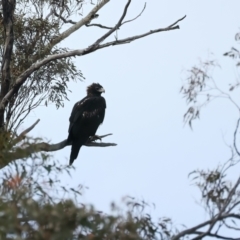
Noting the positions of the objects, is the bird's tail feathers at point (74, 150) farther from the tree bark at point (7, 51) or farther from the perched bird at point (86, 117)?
the tree bark at point (7, 51)

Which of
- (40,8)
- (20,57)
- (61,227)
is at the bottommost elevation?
(61,227)

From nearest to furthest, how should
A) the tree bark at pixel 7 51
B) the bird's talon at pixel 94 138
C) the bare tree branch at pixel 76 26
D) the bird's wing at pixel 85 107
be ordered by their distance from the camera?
1. the tree bark at pixel 7 51
2. the bird's talon at pixel 94 138
3. the bird's wing at pixel 85 107
4. the bare tree branch at pixel 76 26

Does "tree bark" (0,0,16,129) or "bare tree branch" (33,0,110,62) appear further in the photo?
"bare tree branch" (33,0,110,62)

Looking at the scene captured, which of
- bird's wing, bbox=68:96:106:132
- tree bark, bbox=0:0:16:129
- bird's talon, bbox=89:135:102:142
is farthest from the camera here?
bird's wing, bbox=68:96:106:132

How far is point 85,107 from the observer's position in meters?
10.9

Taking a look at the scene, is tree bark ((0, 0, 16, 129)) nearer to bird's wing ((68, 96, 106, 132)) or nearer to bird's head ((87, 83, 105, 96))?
bird's wing ((68, 96, 106, 132))

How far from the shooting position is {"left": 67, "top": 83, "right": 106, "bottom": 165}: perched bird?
10199 millimetres

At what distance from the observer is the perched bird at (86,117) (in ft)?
33.5

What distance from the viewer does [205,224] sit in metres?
6.52

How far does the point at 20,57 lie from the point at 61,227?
26.8 feet

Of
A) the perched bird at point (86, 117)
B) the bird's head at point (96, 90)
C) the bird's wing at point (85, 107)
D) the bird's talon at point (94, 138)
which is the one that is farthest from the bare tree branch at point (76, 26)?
the bird's talon at point (94, 138)

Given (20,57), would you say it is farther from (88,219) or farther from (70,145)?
(88,219)

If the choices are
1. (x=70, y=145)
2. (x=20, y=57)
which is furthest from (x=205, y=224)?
(x=20, y=57)

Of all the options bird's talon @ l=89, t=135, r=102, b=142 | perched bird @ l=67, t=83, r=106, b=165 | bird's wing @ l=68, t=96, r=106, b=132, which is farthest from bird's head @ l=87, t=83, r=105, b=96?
bird's talon @ l=89, t=135, r=102, b=142
